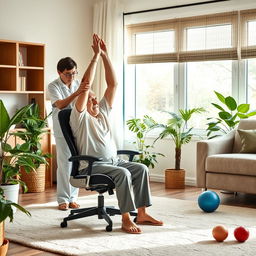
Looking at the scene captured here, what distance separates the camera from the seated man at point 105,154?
396 cm

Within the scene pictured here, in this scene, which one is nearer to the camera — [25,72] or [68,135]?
[68,135]

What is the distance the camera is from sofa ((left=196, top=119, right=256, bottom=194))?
199 inches

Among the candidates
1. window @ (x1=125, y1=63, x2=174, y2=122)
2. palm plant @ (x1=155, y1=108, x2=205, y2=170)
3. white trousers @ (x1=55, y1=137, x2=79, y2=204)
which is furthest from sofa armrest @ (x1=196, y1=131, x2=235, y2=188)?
window @ (x1=125, y1=63, x2=174, y2=122)

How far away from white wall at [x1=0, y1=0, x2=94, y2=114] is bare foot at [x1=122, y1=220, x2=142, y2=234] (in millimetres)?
2815

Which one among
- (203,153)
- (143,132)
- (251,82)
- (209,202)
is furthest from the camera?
(143,132)

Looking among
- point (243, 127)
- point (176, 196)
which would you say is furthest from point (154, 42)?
point (176, 196)

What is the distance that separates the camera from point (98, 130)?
418cm

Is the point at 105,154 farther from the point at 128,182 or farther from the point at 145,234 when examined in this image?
the point at 145,234

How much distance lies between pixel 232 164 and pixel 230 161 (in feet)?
0.12

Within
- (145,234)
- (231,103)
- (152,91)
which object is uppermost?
(152,91)

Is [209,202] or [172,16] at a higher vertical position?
[172,16]

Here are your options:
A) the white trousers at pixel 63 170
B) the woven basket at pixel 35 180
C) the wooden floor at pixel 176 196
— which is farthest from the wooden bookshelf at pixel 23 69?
the white trousers at pixel 63 170

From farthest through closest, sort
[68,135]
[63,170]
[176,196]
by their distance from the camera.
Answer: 1. [176,196]
2. [63,170]
3. [68,135]

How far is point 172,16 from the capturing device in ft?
22.0
